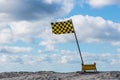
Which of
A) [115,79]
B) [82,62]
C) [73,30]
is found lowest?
[115,79]

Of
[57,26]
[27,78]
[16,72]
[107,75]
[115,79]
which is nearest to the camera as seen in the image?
[115,79]

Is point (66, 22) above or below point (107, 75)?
above

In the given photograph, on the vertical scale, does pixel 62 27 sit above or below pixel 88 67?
above

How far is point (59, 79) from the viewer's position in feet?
95.8

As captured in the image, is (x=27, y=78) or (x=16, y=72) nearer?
(x=27, y=78)

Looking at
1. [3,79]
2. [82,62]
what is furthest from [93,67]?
[3,79]

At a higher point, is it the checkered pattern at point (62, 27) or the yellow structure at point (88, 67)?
the checkered pattern at point (62, 27)

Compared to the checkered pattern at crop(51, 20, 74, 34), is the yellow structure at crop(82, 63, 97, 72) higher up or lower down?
lower down

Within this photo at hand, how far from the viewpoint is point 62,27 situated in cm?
3281

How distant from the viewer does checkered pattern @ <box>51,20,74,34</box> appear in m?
32.7

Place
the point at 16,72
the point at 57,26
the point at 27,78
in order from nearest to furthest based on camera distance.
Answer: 1. the point at 27,78
2. the point at 57,26
3. the point at 16,72

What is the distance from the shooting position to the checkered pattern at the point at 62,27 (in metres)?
32.7

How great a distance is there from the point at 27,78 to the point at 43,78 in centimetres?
182

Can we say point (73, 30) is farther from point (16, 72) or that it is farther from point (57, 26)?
point (16, 72)
